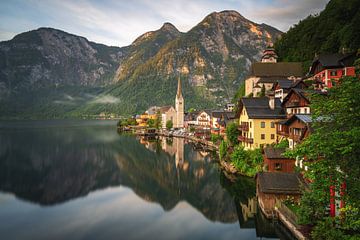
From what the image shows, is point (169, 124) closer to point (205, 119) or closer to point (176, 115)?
point (176, 115)

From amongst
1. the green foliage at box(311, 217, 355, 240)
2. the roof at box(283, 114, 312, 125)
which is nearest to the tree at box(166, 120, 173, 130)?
the roof at box(283, 114, 312, 125)

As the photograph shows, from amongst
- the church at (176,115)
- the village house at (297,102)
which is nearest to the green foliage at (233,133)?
the village house at (297,102)

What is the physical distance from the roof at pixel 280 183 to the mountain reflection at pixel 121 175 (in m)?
6.75

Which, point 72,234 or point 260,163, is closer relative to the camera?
point 72,234

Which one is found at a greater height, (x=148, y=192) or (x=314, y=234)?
(x=314, y=234)

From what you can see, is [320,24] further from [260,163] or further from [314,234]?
[314,234]

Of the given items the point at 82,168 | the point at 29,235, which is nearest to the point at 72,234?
the point at 29,235

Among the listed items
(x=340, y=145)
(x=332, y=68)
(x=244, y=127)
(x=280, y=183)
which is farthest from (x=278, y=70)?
(x=340, y=145)

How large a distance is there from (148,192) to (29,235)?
19.8 m

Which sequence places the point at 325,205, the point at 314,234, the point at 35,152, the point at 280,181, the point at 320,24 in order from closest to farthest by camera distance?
the point at 314,234 → the point at 325,205 → the point at 280,181 → the point at 35,152 → the point at 320,24

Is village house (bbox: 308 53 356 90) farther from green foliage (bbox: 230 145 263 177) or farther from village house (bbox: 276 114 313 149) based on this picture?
green foliage (bbox: 230 145 263 177)

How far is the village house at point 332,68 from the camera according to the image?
51281mm

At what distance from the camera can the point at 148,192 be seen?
44.7 metres

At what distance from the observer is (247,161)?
4500 centimetres
